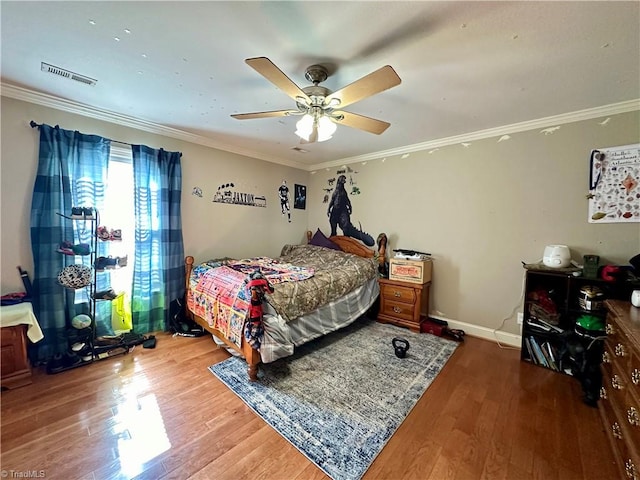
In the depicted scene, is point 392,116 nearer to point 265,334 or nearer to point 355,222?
point 355,222

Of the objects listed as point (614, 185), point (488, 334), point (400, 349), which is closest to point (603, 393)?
point (488, 334)

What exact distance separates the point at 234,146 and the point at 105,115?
1.43 m

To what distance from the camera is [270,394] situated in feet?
6.62

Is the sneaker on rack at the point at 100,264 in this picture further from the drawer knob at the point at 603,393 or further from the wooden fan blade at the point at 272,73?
the drawer knob at the point at 603,393

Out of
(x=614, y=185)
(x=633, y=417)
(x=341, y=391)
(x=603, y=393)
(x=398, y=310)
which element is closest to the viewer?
(x=633, y=417)

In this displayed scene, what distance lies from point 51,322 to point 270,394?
2159mm

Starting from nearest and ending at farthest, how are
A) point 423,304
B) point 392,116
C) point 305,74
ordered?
point 305,74
point 392,116
point 423,304

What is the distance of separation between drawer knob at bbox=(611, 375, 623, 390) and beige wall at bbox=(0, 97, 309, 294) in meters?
3.86

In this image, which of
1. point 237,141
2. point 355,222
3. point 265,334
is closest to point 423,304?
point 355,222

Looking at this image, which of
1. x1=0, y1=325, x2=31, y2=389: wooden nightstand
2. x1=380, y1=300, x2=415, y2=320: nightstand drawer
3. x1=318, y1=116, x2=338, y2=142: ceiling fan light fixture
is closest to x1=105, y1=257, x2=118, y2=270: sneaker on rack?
x1=0, y1=325, x2=31, y2=389: wooden nightstand

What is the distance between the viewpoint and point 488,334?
303 cm

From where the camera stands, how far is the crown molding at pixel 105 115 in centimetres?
221

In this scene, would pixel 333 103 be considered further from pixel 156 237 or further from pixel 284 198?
pixel 284 198

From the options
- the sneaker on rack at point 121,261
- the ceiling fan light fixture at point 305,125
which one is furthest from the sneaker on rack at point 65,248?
the ceiling fan light fixture at point 305,125
